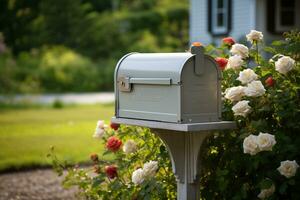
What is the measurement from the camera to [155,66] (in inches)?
149

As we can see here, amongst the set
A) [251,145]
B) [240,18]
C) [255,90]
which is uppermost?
[240,18]

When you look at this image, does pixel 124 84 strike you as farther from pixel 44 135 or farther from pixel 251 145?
pixel 44 135

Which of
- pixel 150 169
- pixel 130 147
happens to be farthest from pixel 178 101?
pixel 130 147

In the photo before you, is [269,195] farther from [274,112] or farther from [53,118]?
[53,118]

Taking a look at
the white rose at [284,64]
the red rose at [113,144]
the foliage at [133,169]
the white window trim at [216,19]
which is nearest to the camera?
the white rose at [284,64]

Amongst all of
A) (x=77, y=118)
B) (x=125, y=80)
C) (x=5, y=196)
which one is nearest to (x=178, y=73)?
(x=125, y=80)

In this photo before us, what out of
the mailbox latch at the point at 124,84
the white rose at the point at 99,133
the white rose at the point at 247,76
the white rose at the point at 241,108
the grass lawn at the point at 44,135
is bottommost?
the grass lawn at the point at 44,135

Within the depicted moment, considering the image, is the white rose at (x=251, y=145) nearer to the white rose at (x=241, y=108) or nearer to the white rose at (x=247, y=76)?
the white rose at (x=241, y=108)

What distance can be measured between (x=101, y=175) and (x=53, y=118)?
9130 mm

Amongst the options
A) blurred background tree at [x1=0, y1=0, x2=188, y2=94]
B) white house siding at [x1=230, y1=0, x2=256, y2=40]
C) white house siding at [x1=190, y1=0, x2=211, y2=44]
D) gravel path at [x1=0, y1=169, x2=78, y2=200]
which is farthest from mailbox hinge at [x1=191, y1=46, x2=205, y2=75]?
blurred background tree at [x1=0, y1=0, x2=188, y2=94]

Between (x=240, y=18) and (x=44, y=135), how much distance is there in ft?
20.8

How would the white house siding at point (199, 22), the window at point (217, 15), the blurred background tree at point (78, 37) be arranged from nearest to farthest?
the window at point (217, 15), the white house siding at point (199, 22), the blurred background tree at point (78, 37)

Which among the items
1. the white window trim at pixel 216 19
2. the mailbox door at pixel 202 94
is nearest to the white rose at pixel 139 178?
the mailbox door at pixel 202 94

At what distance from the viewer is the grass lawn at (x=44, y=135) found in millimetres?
8500
